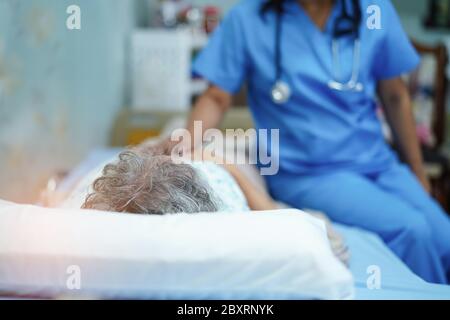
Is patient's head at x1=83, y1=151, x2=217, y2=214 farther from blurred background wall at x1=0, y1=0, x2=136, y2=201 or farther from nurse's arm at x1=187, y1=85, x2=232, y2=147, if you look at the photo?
nurse's arm at x1=187, y1=85, x2=232, y2=147

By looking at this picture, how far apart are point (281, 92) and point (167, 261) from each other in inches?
24.1

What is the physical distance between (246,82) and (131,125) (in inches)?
28.1

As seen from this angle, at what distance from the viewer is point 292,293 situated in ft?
1.86

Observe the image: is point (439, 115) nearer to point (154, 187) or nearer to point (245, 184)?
point (245, 184)

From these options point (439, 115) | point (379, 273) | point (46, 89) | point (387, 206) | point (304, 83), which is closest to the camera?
point (379, 273)

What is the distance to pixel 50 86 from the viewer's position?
1.26 m

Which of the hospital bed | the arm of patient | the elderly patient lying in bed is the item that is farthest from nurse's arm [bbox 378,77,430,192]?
the elderly patient lying in bed

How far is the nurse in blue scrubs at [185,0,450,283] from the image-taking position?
3.28 ft

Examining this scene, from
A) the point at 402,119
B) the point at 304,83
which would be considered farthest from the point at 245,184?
the point at 402,119

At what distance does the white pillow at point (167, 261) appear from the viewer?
555mm

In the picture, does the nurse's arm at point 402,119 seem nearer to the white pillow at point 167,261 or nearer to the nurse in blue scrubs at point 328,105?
the nurse in blue scrubs at point 328,105

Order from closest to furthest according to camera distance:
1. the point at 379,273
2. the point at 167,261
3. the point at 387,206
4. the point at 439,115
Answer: the point at 167,261
the point at 379,273
the point at 387,206
the point at 439,115
